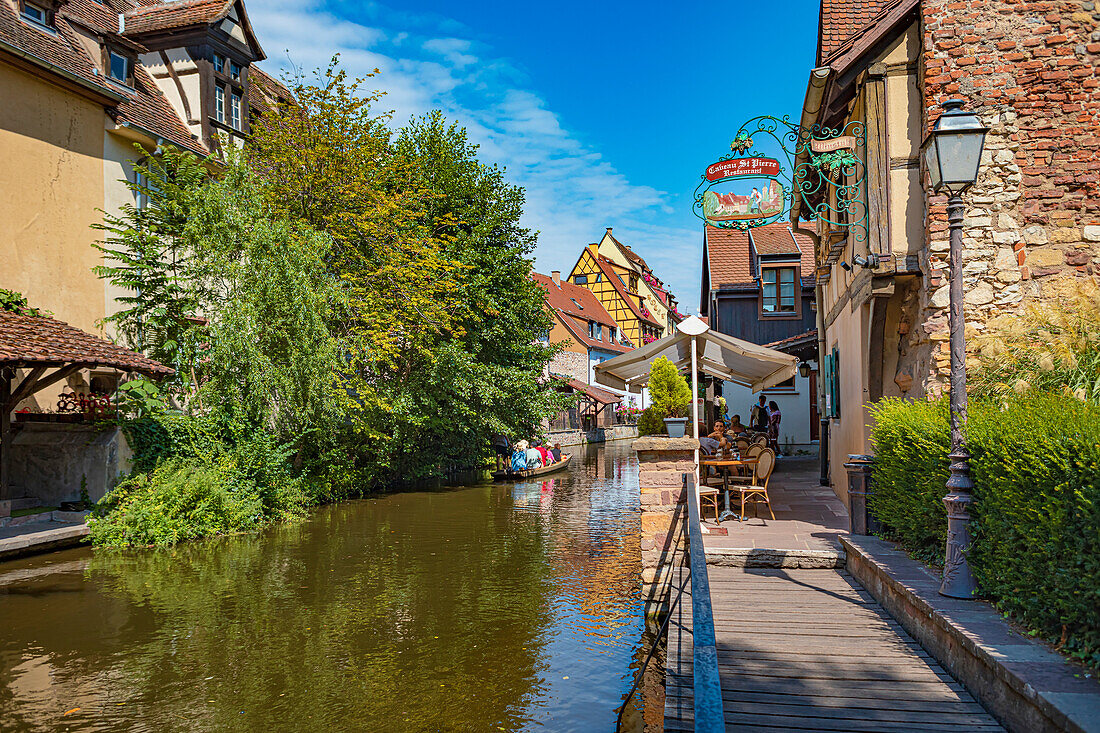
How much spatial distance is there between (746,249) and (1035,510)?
95.1 ft

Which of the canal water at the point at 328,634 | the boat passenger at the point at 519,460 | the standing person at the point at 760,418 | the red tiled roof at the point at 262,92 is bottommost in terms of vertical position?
the canal water at the point at 328,634

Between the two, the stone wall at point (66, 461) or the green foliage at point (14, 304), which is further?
the stone wall at point (66, 461)

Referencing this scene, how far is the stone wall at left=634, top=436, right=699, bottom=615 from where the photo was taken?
28.7ft

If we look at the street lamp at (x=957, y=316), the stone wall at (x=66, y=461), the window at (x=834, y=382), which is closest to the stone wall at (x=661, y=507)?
the street lamp at (x=957, y=316)

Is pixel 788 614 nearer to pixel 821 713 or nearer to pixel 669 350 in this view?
pixel 821 713

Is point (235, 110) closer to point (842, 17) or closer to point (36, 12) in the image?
point (36, 12)

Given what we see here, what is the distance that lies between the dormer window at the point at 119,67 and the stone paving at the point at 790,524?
688 inches

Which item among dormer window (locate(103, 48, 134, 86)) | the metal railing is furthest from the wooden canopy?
the metal railing

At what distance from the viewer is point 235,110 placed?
2075 cm

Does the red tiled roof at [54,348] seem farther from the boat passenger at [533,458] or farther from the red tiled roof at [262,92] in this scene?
the boat passenger at [533,458]

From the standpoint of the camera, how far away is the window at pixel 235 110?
20531 mm

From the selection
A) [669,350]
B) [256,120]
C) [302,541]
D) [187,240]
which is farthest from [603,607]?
[256,120]

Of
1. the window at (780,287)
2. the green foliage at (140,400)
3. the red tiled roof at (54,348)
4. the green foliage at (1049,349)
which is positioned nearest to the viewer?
the green foliage at (1049,349)

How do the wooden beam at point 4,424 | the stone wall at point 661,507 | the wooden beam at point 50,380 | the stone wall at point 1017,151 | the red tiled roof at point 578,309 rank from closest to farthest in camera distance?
the stone wall at point 1017,151
the stone wall at point 661,507
the wooden beam at point 50,380
the wooden beam at point 4,424
the red tiled roof at point 578,309
